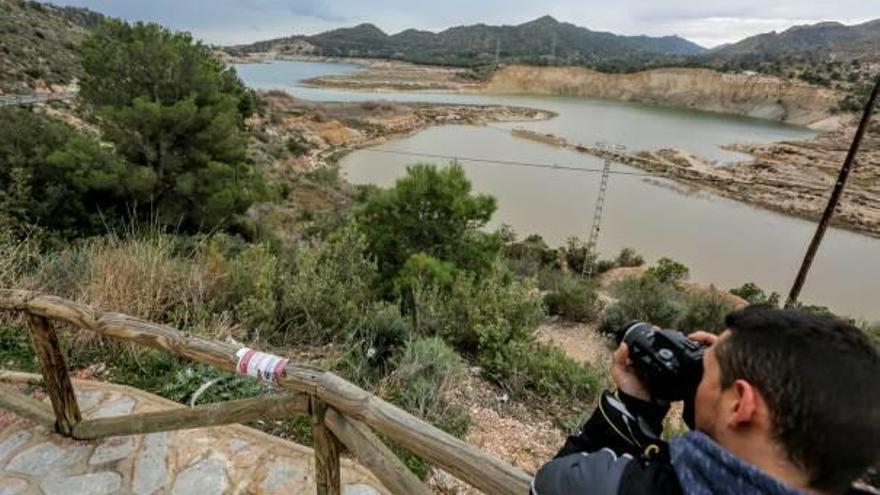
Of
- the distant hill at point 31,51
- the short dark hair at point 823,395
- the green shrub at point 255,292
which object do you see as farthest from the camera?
the distant hill at point 31,51

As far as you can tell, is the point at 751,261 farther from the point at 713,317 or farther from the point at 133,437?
the point at 133,437

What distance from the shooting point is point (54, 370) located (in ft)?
7.27

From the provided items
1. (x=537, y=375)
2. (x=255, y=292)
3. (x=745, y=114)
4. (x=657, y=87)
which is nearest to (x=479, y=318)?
(x=537, y=375)

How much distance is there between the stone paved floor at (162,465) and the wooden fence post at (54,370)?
13cm

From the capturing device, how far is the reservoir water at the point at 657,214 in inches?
571

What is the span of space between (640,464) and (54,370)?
7.86ft

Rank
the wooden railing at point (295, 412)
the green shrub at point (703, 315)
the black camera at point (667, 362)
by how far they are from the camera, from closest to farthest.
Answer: the black camera at point (667, 362) < the wooden railing at point (295, 412) < the green shrub at point (703, 315)

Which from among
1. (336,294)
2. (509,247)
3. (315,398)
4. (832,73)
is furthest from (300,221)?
(832,73)

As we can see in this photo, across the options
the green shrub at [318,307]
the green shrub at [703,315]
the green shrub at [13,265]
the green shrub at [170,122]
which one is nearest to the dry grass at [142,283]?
the green shrub at [13,265]

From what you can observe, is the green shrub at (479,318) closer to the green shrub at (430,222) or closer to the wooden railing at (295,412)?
the wooden railing at (295,412)

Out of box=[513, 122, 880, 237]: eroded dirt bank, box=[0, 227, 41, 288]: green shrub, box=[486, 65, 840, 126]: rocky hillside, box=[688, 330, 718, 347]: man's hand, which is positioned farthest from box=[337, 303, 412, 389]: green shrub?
box=[486, 65, 840, 126]: rocky hillside

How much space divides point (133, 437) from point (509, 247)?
12.5 meters

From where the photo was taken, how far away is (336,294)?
4047mm

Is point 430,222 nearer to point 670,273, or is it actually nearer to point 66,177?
point 66,177
